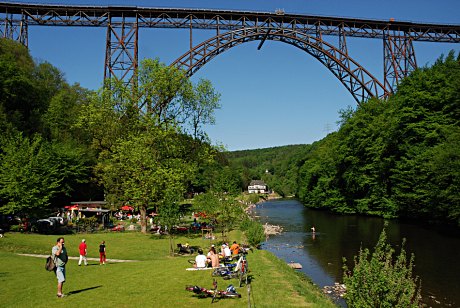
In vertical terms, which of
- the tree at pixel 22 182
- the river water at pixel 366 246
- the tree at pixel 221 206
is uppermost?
the tree at pixel 22 182

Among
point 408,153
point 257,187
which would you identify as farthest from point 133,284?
point 257,187

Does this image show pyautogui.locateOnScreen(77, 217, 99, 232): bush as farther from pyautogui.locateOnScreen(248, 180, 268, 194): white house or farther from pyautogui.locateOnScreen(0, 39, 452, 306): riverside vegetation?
pyautogui.locateOnScreen(248, 180, 268, 194): white house

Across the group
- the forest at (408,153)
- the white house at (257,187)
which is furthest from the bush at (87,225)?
the white house at (257,187)

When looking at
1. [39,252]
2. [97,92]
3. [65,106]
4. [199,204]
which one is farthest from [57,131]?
[39,252]

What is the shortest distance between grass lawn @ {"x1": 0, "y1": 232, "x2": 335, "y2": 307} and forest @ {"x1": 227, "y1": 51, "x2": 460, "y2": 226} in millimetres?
21634

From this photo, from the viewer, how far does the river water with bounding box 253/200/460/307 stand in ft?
62.8

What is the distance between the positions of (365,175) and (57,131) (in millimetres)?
41251

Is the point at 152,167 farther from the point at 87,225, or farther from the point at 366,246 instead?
the point at 366,246

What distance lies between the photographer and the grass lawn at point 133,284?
1223 cm

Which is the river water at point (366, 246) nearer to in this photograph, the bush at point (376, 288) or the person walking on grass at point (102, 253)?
the bush at point (376, 288)

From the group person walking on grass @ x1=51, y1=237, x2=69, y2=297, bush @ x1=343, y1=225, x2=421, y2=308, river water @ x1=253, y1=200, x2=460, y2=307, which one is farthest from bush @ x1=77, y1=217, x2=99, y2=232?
bush @ x1=343, y1=225, x2=421, y2=308

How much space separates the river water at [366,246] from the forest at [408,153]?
10.0 feet

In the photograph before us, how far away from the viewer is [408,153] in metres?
43.5

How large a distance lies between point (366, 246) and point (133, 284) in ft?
65.7
